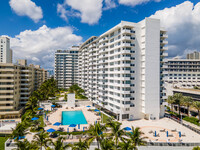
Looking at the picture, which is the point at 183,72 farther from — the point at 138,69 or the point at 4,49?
the point at 4,49

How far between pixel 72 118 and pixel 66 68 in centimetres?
8249

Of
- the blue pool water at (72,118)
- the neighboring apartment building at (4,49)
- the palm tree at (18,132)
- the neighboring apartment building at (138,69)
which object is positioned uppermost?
the neighboring apartment building at (4,49)

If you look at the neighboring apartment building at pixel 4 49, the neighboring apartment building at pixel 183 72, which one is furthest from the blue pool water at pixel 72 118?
the neighboring apartment building at pixel 4 49

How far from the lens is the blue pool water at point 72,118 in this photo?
48062mm

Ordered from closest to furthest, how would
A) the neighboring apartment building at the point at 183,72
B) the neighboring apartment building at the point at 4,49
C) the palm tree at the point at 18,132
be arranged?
the palm tree at the point at 18,132 < the neighboring apartment building at the point at 183,72 < the neighboring apartment building at the point at 4,49

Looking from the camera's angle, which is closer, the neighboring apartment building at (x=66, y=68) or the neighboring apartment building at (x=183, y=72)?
the neighboring apartment building at (x=183, y=72)

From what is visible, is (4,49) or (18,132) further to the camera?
(4,49)

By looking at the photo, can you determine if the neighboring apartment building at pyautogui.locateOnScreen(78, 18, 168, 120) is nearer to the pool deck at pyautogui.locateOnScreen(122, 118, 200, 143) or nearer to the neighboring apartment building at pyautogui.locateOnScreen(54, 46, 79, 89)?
the pool deck at pyautogui.locateOnScreen(122, 118, 200, 143)

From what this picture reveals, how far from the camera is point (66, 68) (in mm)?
129250

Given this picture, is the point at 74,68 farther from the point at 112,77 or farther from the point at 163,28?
the point at 163,28

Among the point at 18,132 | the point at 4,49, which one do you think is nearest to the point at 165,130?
the point at 18,132

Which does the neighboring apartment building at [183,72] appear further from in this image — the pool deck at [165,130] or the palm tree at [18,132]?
the palm tree at [18,132]

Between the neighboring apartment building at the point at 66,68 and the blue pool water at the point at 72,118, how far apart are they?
7099cm

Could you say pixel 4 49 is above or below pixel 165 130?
above
